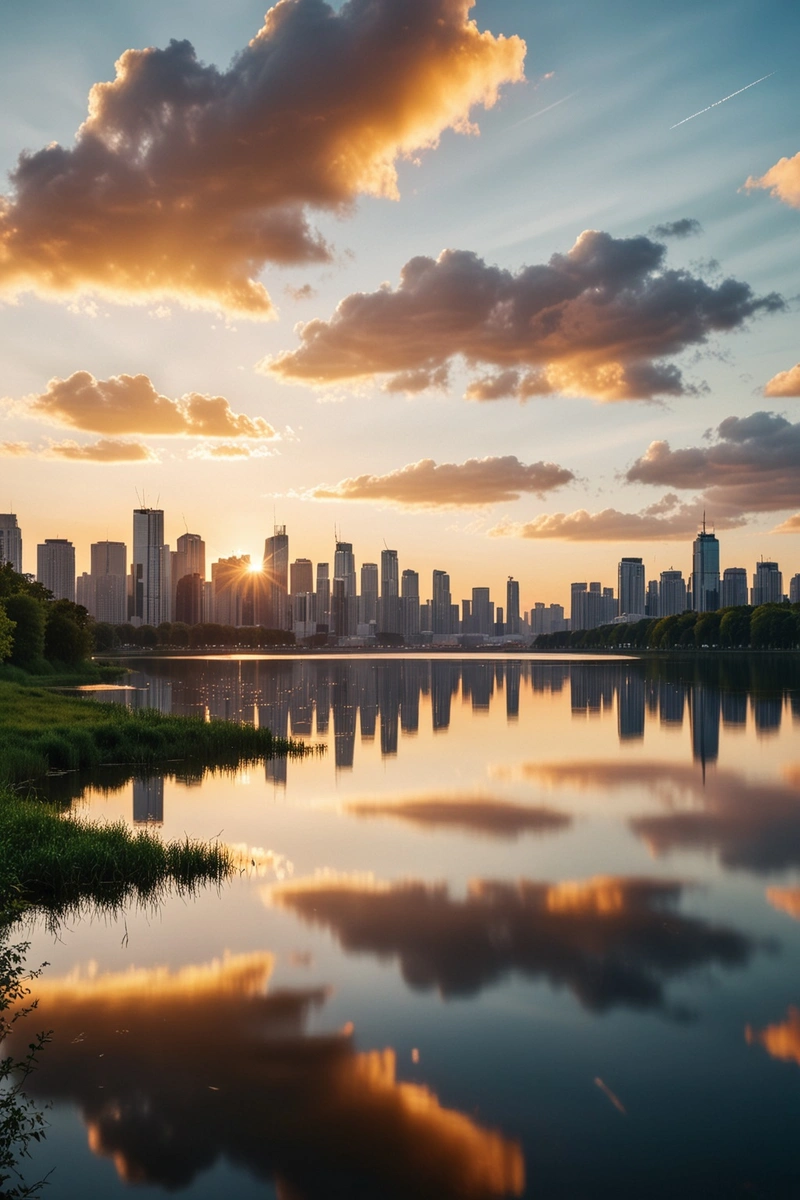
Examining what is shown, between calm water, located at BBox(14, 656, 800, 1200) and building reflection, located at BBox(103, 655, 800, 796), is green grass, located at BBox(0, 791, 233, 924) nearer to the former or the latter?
calm water, located at BBox(14, 656, 800, 1200)

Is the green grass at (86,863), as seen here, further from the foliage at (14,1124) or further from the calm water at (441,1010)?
the foliage at (14,1124)

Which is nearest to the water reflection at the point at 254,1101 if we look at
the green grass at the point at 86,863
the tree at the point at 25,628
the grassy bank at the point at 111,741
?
the green grass at the point at 86,863

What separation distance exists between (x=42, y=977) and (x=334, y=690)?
89.1 m

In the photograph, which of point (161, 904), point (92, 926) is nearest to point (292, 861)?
point (161, 904)

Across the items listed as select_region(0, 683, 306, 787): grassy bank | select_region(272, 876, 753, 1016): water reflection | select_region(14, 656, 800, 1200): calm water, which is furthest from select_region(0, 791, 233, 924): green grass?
select_region(0, 683, 306, 787): grassy bank

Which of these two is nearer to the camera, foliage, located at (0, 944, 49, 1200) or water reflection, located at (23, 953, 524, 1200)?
foliage, located at (0, 944, 49, 1200)

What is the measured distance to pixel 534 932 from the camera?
20594mm

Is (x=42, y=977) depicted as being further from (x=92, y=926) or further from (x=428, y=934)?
(x=428, y=934)

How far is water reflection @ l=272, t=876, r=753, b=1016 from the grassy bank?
66.5 ft

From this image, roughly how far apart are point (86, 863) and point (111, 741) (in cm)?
2387

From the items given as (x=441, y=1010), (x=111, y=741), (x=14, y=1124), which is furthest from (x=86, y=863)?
(x=111, y=741)

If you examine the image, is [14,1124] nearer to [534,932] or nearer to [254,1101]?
[254,1101]

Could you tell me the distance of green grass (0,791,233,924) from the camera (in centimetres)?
2238

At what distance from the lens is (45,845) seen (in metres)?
24.2
